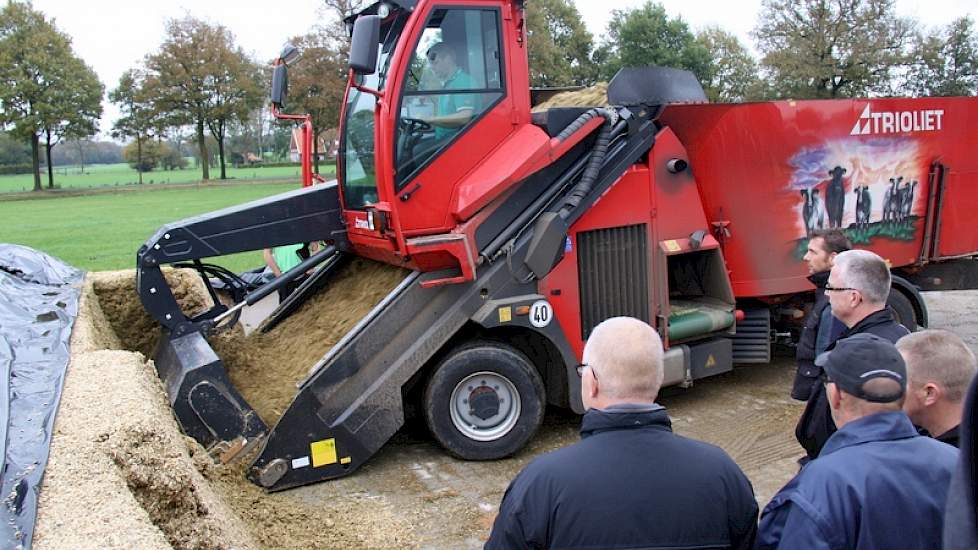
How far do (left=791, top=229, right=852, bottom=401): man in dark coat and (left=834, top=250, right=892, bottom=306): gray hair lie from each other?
40cm

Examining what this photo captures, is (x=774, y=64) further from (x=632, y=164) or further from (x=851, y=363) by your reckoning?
(x=851, y=363)

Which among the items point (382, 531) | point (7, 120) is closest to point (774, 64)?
point (382, 531)

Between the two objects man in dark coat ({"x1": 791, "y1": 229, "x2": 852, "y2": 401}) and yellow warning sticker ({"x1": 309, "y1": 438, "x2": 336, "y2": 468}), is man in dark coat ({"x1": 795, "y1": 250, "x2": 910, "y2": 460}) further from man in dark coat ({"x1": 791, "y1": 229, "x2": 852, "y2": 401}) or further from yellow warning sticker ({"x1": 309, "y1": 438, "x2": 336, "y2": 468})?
yellow warning sticker ({"x1": 309, "y1": 438, "x2": 336, "y2": 468})

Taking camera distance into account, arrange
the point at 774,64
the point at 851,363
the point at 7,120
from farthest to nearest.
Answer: the point at 7,120
the point at 774,64
the point at 851,363

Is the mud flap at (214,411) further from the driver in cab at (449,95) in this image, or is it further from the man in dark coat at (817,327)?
the man in dark coat at (817,327)

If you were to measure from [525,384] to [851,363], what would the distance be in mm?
3736

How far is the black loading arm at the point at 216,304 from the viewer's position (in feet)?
17.4

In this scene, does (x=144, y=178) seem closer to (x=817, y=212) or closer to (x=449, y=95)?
(x=449, y=95)

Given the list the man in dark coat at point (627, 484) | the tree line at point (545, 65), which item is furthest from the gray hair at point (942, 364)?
the tree line at point (545, 65)

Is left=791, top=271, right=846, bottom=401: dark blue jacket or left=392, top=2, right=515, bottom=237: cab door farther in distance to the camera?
left=392, top=2, right=515, bottom=237: cab door

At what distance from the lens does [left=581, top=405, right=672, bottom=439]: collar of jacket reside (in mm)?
2203

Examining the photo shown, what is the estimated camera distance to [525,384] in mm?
5953

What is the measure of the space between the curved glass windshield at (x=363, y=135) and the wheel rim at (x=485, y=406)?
61.2 inches

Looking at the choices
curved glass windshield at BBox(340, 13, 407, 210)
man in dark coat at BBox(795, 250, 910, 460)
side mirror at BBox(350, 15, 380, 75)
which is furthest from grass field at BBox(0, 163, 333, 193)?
man in dark coat at BBox(795, 250, 910, 460)
